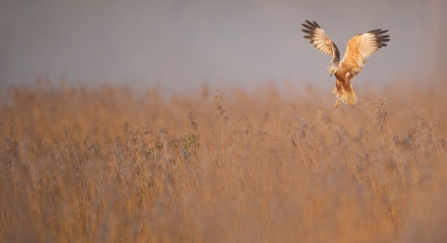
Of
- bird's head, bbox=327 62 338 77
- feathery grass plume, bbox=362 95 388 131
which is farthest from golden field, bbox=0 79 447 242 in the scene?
bird's head, bbox=327 62 338 77

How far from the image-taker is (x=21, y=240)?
7.87 ft

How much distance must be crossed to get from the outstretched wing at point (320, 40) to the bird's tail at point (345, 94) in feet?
1.21

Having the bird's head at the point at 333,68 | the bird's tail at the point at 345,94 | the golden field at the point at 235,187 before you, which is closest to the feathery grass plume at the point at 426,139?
the golden field at the point at 235,187

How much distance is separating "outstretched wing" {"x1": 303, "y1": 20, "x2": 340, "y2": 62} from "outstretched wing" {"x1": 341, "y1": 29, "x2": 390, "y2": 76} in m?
0.13

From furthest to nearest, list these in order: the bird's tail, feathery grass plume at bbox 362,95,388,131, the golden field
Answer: the bird's tail
feathery grass plume at bbox 362,95,388,131
the golden field

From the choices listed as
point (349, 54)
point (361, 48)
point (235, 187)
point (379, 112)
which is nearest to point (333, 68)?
point (349, 54)

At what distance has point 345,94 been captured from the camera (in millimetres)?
4930

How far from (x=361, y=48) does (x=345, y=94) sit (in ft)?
1.75

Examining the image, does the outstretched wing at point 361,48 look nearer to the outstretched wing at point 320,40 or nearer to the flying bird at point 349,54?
the flying bird at point 349,54

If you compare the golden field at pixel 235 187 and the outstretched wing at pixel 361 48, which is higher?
the outstretched wing at pixel 361 48

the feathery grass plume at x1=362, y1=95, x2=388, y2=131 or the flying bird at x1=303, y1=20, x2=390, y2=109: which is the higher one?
the flying bird at x1=303, y1=20, x2=390, y2=109

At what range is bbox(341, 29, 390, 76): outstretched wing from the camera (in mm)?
4652

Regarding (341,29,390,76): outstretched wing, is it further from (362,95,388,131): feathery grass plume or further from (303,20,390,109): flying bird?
(362,95,388,131): feathery grass plume

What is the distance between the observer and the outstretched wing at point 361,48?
15.3ft
